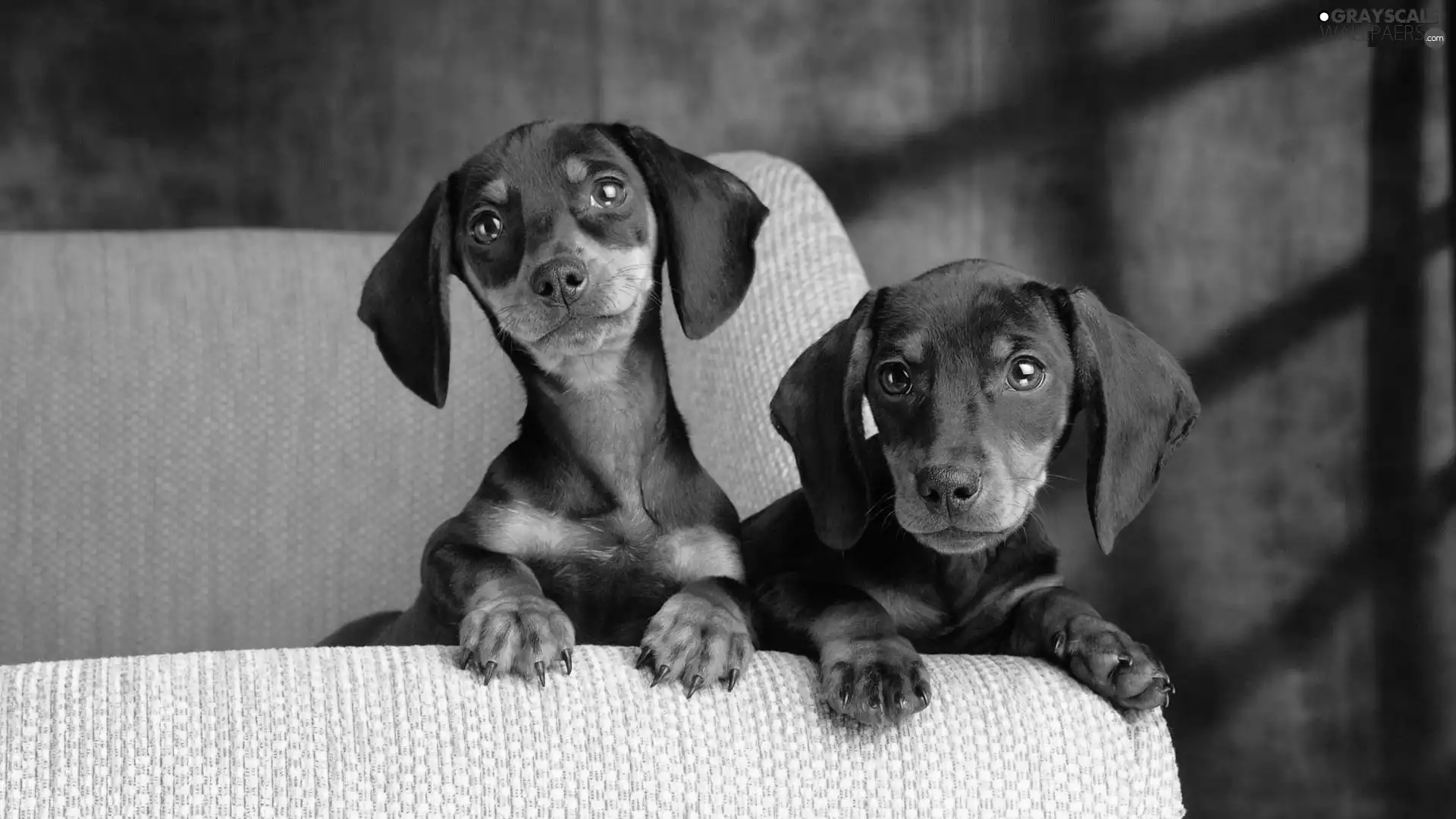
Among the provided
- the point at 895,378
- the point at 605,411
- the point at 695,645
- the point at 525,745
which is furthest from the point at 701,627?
the point at 605,411

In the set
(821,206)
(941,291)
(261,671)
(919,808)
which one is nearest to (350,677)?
(261,671)

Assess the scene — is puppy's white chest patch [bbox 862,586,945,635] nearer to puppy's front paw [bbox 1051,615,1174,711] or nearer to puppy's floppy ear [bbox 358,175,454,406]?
puppy's front paw [bbox 1051,615,1174,711]

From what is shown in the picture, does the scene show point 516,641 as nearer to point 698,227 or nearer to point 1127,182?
point 698,227

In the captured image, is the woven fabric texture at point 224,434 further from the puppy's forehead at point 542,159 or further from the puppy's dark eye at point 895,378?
the puppy's dark eye at point 895,378

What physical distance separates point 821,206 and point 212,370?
133 cm

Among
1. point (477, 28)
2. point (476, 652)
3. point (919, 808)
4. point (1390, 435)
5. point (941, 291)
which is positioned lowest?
point (1390, 435)

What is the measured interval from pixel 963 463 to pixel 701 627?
381mm

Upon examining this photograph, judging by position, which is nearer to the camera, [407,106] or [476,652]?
[476,652]

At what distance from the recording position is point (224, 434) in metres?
3.09

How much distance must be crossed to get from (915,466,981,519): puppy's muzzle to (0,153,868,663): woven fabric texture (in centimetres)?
121

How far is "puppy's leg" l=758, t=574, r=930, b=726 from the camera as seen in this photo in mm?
1479

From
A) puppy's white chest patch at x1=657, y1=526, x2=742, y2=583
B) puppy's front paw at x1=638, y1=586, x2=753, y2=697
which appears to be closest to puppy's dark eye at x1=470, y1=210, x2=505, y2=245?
puppy's white chest patch at x1=657, y1=526, x2=742, y2=583

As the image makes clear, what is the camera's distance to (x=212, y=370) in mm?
3102

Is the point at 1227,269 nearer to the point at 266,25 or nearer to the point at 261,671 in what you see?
the point at 266,25
